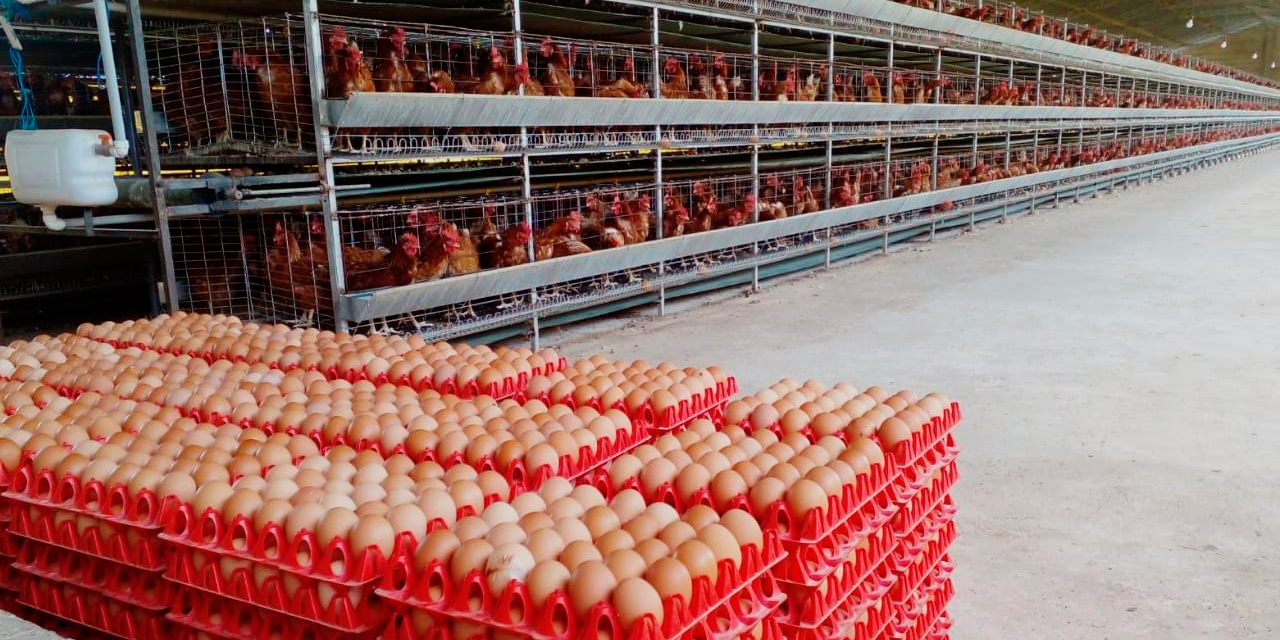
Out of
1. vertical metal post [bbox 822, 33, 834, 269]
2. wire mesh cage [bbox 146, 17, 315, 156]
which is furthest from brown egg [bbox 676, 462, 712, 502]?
vertical metal post [bbox 822, 33, 834, 269]

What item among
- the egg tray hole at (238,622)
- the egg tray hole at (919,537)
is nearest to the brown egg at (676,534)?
the egg tray hole at (238,622)

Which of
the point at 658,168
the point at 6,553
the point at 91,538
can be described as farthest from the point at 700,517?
the point at 658,168

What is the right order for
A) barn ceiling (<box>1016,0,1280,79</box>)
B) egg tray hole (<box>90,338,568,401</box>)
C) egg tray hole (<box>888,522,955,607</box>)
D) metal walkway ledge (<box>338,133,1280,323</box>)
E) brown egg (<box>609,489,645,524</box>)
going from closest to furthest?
brown egg (<box>609,489,645,524</box>) < egg tray hole (<box>888,522,955,607</box>) < egg tray hole (<box>90,338,568,401</box>) < metal walkway ledge (<box>338,133,1280,323</box>) < barn ceiling (<box>1016,0,1280,79</box>)

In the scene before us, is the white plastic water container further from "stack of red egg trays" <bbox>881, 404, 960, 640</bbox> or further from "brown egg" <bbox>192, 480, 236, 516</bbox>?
"stack of red egg trays" <bbox>881, 404, 960, 640</bbox>

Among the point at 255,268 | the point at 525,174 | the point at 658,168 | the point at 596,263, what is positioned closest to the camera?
the point at 255,268

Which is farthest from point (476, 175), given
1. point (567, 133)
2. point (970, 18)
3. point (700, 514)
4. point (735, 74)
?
point (970, 18)

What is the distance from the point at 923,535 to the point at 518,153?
4.12m

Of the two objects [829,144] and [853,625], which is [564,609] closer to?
[853,625]

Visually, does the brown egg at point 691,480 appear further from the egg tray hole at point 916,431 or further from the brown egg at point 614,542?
the egg tray hole at point 916,431

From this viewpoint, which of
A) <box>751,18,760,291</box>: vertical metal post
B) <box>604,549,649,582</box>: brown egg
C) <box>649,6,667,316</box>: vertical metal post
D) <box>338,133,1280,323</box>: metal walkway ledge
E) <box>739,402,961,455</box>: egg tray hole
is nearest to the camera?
<box>604,549,649,582</box>: brown egg

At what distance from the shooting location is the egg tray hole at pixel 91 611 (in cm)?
220

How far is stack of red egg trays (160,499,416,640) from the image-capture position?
178 cm

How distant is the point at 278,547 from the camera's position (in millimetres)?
1878

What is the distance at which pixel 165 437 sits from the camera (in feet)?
8.29
